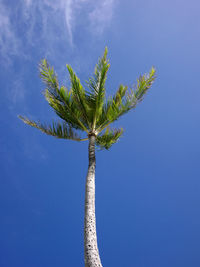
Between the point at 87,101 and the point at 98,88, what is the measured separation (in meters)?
0.69

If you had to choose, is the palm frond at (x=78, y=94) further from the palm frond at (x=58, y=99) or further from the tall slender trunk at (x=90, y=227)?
the tall slender trunk at (x=90, y=227)

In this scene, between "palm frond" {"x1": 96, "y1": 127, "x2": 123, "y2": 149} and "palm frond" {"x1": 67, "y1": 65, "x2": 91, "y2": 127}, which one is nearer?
"palm frond" {"x1": 67, "y1": 65, "x2": 91, "y2": 127}

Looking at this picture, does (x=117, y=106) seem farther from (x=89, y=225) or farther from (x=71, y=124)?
(x=89, y=225)

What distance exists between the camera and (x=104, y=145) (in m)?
9.41

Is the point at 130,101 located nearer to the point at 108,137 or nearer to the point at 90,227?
the point at 108,137

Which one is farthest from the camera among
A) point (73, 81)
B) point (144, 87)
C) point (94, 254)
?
point (144, 87)

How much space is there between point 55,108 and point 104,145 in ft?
7.93

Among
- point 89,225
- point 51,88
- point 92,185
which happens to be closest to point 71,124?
point 51,88

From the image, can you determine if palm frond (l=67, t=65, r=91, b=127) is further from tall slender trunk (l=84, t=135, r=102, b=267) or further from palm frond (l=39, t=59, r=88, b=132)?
tall slender trunk (l=84, t=135, r=102, b=267)

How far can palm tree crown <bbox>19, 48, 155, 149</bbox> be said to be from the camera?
8203 mm

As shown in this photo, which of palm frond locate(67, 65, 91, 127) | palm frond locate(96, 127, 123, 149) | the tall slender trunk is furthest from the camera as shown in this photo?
palm frond locate(96, 127, 123, 149)

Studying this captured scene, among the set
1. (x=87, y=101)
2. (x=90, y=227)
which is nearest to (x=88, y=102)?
(x=87, y=101)

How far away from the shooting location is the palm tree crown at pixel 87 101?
820 centimetres

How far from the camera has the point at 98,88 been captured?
325 inches
